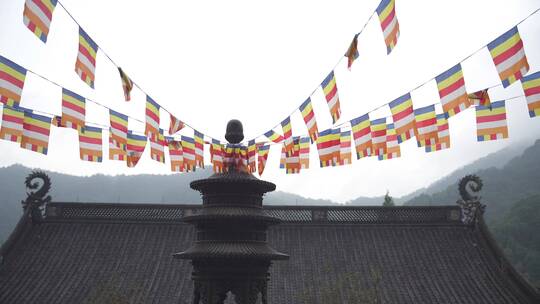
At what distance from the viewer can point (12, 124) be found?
42.3 feet

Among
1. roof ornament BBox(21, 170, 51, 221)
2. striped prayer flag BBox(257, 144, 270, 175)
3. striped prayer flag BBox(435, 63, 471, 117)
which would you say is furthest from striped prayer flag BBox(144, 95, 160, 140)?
roof ornament BBox(21, 170, 51, 221)

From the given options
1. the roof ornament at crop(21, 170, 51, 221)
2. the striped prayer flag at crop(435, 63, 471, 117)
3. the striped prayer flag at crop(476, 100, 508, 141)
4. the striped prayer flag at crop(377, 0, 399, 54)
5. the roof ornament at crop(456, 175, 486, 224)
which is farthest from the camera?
the roof ornament at crop(21, 170, 51, 221)

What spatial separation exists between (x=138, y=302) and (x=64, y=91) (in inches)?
324

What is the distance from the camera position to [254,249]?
36.8 feet

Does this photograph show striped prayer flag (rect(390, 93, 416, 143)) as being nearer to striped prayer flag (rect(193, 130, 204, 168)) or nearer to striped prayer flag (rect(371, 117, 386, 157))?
striped prayer flag (rect(371, 117, 386, 157))

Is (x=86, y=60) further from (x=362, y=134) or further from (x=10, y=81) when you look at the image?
(x=362, y=134)

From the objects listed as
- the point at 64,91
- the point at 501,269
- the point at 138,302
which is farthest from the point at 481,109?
the point at 138,302

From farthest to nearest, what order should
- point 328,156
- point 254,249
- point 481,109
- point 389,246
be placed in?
point 389,246 < point 328,156 < point 481,109 < point 254,249

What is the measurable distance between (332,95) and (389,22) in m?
3.05

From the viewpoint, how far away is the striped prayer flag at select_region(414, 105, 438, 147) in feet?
42.3

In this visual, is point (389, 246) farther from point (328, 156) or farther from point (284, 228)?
point (328, 156)

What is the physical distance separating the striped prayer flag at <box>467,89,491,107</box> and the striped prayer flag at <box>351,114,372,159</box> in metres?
2.79

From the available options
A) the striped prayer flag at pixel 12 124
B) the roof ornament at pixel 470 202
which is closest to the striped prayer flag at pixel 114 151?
the striped prayer flag at pixel 12 124

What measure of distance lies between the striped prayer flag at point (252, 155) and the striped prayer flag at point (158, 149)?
8.47 ft
